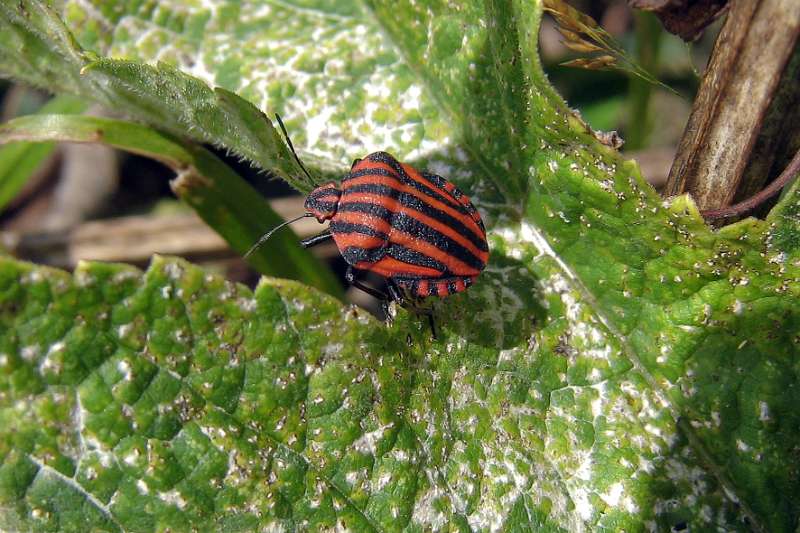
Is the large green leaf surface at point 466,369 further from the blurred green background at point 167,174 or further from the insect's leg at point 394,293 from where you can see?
the blurred green background at point 167,174

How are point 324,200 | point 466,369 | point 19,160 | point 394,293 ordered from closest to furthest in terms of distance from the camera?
point 466,369 < point 394,293 < point 324,200 < point 19,160

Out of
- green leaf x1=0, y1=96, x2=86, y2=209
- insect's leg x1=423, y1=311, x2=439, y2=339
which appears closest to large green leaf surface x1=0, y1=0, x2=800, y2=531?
insect's leg x1=423, y1=311, x2=439, y2=339

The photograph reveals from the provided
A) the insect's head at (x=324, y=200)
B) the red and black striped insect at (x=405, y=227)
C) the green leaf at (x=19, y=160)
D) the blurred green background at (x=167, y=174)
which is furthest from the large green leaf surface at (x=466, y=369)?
the blurred green background at (x=167, y=174)

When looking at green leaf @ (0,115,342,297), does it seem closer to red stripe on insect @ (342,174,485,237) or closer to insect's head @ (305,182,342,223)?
insect's head @ (305,182,342,223)

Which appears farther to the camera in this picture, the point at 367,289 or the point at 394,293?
the point at 367,289

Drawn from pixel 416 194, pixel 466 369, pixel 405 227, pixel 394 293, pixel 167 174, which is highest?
pixel 167 174

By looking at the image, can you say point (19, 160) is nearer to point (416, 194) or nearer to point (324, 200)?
point (324, 200)

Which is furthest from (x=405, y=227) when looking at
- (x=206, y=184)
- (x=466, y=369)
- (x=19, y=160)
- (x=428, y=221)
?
(x=19, y=160)
